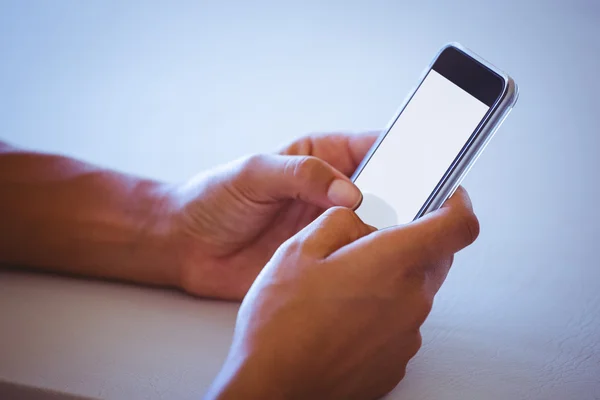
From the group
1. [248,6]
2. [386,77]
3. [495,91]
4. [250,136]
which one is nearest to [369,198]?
[495,91]

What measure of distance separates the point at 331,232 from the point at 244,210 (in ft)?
0.63

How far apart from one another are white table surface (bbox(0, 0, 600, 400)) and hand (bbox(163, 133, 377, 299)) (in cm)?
4

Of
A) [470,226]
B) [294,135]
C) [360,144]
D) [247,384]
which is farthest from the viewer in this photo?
[294,135]

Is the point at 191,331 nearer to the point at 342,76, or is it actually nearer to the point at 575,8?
the point at 342,76

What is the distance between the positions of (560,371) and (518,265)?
0.23 meters

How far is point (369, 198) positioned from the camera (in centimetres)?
70

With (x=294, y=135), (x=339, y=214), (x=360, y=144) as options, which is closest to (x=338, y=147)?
(x=360, y=144)

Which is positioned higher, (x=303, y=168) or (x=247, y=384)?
(x=303, y=168)

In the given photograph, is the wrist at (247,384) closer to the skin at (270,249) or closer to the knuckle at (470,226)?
the skin at (270,249)

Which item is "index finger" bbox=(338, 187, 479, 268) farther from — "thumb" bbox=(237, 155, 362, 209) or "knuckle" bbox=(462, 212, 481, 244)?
"thumb" bbox=(237, 155, 362, 209)

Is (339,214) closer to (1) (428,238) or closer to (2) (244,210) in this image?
(1) (428,238)

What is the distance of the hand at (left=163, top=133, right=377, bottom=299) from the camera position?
0.66 metres

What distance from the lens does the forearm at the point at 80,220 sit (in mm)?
736

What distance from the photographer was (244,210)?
718mm
